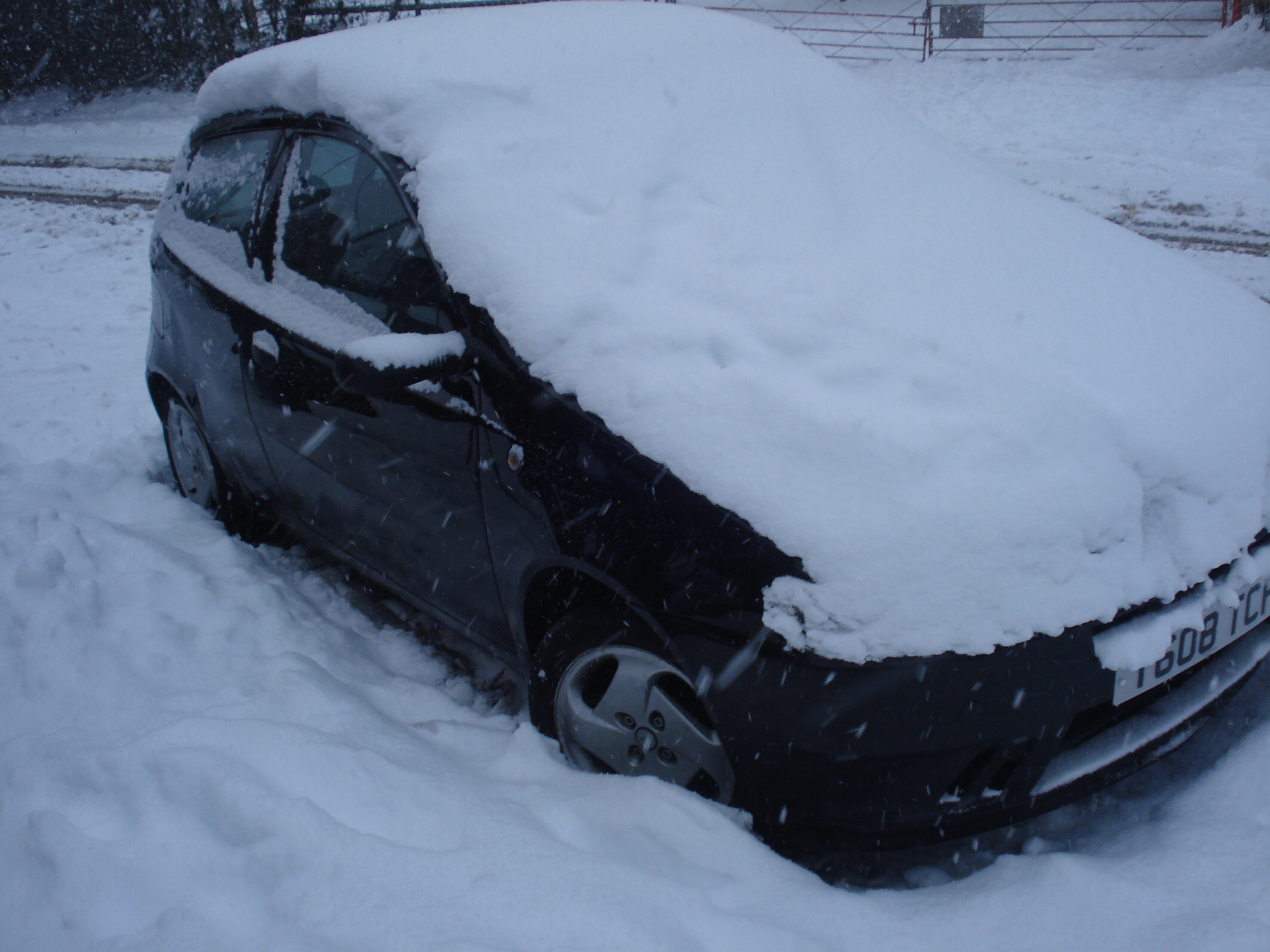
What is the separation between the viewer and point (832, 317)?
1.97 meters

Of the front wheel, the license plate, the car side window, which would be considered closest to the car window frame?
the car side window

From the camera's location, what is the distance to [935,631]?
62.3 inches

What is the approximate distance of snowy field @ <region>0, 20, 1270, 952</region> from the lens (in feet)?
5.36

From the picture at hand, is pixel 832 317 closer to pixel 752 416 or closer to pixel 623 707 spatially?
pixel 752 416

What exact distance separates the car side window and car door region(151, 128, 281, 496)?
231 mm

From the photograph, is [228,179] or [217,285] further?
[228,179]

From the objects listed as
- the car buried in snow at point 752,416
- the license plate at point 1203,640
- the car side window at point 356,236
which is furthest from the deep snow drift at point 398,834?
the car side window at point 356,236

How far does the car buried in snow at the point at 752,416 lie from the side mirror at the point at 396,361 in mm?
12

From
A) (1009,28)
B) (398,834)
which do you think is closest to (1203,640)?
(398,834)

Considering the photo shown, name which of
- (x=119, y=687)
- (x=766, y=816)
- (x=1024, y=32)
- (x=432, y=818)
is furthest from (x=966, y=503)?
(x=1024, y=32)

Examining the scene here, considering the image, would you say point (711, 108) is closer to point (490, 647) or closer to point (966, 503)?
point (966, 503)

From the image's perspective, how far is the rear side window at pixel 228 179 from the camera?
2934 mm

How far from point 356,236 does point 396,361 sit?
67 cm

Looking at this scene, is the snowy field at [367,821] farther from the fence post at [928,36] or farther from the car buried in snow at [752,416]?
the fence post at [928,36]
